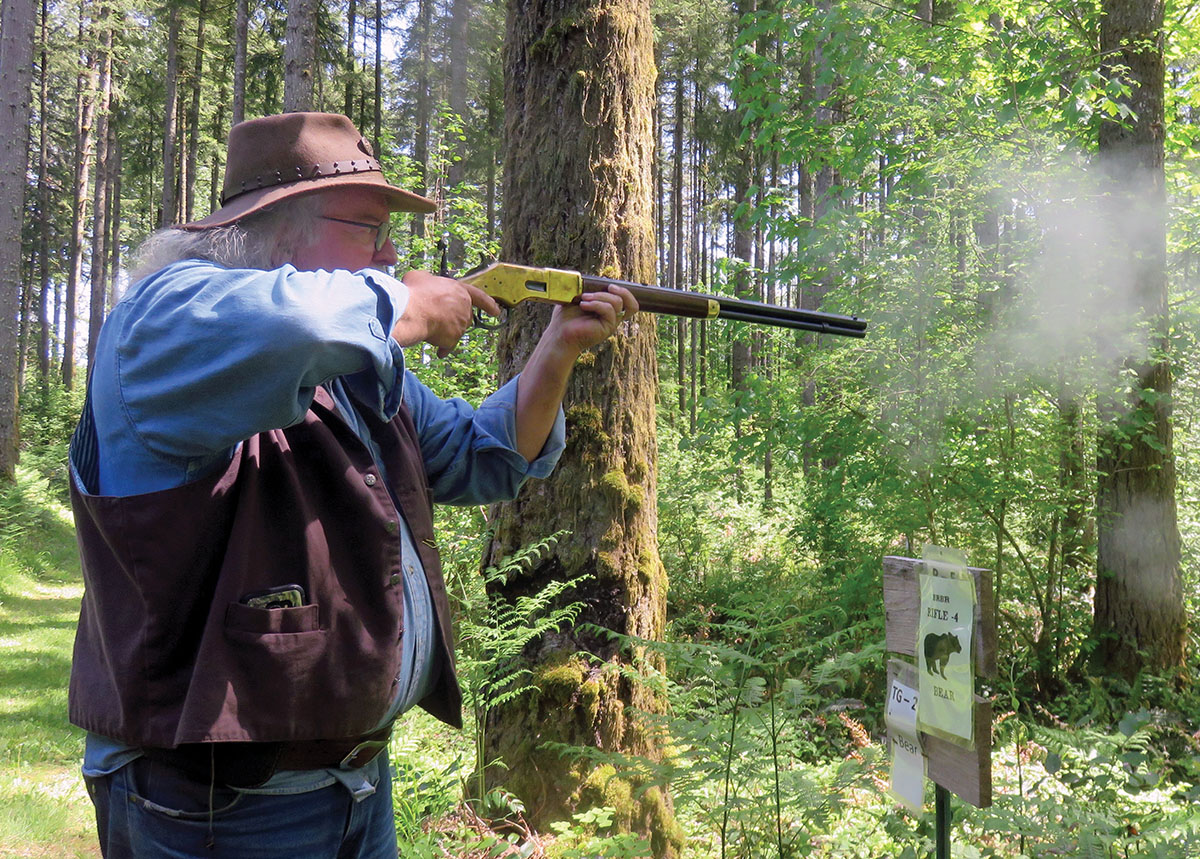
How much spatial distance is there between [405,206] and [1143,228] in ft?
20.1

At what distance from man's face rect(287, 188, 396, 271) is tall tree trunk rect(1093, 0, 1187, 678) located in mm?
5885

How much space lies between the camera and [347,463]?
1.71 meters

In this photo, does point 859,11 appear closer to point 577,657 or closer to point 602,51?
point 602,51

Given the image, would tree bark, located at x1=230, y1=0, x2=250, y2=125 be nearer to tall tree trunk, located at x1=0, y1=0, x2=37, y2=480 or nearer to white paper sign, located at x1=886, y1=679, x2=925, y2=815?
tall tree trunk, located at x1=0, y1=0, x2=37, y2=480

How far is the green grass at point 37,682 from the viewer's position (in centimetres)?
398

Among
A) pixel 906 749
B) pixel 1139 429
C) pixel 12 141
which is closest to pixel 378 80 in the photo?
pixel 12 141

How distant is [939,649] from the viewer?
2.28 meters

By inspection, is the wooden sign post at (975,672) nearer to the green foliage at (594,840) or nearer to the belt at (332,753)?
the green foliage at (594,840)

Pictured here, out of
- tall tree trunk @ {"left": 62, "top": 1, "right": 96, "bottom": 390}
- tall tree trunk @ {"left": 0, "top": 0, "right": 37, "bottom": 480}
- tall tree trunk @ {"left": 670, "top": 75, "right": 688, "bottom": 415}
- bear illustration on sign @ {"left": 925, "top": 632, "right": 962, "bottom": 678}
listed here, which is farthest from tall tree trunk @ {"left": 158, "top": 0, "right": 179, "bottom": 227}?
bear illustration on sign @ {"left": 925, "top": 632, "right": 962, "bottom": 678}

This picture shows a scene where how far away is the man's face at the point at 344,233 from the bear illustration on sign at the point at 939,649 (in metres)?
1.83

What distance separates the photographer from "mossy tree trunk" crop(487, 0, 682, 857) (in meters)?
3.44

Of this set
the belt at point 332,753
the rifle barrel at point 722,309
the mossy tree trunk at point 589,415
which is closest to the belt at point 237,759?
the belt at point 332,753

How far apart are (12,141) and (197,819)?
1286 cm

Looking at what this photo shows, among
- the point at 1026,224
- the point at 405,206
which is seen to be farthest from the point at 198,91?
the point at 405,206
